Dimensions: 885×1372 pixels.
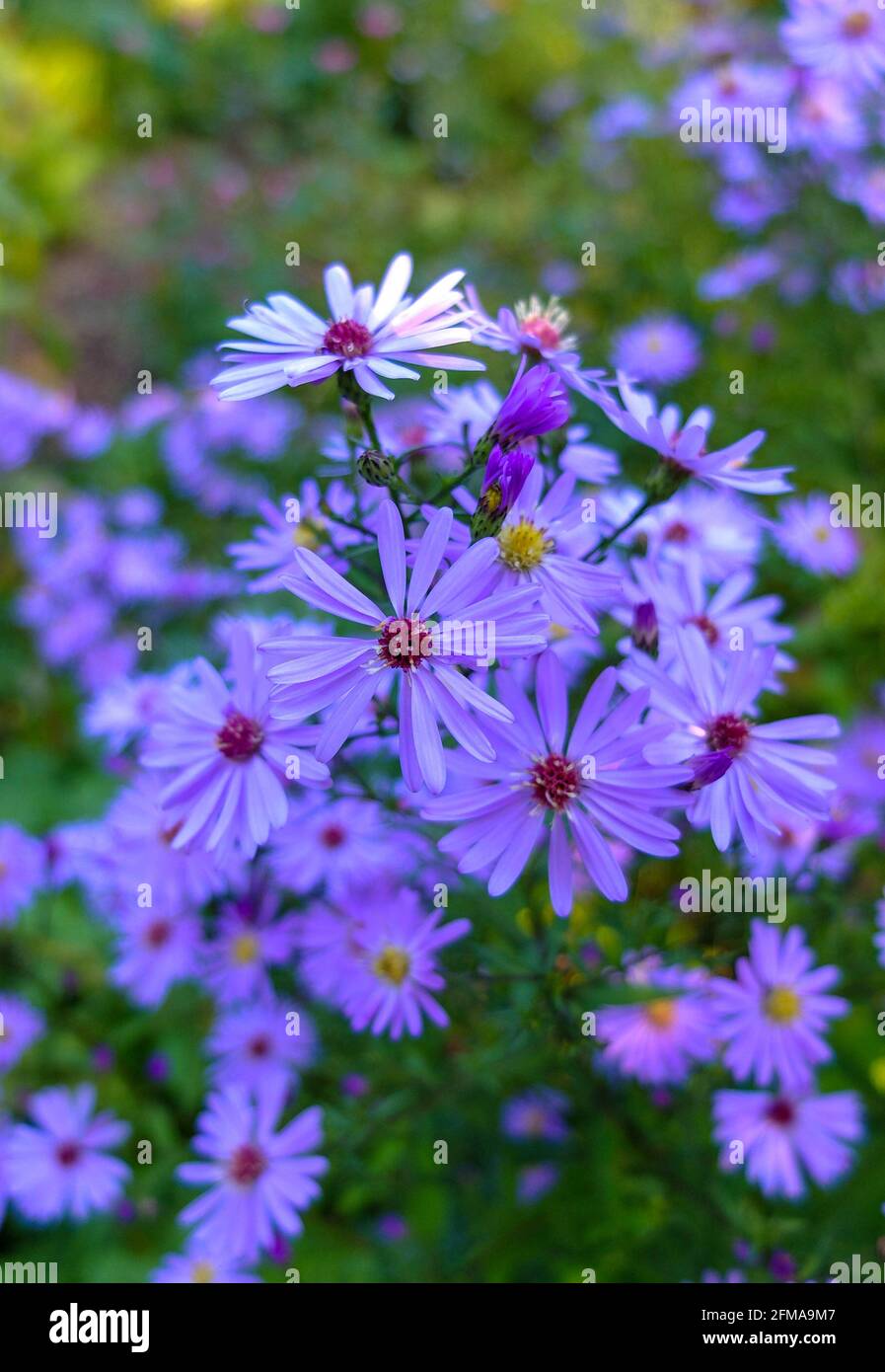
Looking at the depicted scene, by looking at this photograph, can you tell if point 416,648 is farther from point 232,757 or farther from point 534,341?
point 534,341

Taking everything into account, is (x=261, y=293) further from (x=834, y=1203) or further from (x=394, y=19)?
(x=834, y=1203)

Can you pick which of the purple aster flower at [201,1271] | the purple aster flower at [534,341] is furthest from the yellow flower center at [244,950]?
the purple aster flower at [534,341]

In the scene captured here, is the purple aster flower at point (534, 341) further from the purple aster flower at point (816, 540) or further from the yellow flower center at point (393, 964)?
the purple aster flower at point (816, 540)

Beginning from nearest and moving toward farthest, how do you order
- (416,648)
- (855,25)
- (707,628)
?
1. (416,648)
2. (707,628)
3. (855,25)

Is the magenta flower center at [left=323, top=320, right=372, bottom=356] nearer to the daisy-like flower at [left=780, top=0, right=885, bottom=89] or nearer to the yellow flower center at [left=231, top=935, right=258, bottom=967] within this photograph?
the yellow flower center at [left=231, top=935, right=258, bottom=967]

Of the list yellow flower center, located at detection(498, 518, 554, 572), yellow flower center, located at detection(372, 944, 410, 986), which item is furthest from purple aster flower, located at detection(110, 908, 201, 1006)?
yellow flower center, located at detection(498, 518, 554, 572)

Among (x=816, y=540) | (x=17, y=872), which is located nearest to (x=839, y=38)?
(x=816, y=540)

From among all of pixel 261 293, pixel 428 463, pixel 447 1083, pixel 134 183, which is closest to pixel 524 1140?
pixel 447 1083
